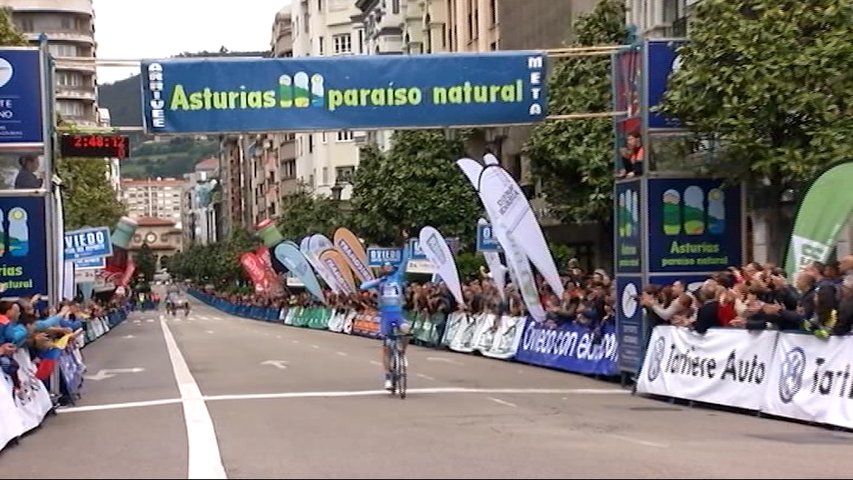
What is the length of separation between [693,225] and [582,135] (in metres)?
13.7

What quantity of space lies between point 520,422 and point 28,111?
30.3 ft

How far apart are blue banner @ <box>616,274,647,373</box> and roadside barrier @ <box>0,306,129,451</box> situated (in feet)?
27.7

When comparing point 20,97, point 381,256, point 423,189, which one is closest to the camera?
point 20,97

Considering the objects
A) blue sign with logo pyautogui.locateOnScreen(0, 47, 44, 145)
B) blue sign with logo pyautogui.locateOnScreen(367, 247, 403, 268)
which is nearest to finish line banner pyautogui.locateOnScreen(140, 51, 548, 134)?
blue sign with logo pyautogui.locateOnScreen(0, 47, 44, 145)

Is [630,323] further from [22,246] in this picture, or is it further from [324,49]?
[324,49]

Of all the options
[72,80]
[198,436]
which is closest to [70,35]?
[72,80]

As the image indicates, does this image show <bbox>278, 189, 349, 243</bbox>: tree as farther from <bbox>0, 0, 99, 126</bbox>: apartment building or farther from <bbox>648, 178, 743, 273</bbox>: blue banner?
<bbox>0, 0, 99, 126</bbox>: apartment building

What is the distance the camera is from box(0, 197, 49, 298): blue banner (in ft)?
70.1

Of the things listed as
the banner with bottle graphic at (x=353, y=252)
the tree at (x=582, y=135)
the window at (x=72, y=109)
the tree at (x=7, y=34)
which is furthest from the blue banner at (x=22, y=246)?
the window at (x=72, y=109)

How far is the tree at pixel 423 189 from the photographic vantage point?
52.7 m

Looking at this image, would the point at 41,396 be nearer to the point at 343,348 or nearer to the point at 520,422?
the point at 520,422

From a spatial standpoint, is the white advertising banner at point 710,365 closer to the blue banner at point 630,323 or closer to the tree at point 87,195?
the blue banner at point 630,323

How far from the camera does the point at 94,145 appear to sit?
2531 centimetres

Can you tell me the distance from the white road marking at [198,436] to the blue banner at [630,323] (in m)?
6.63
